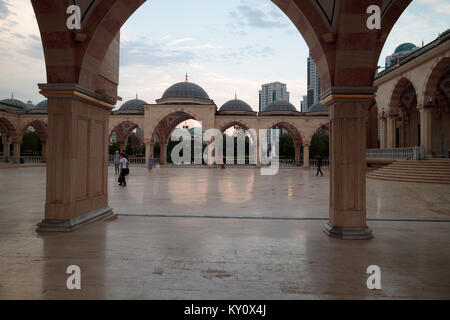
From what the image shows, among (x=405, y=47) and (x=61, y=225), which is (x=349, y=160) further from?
(x=405, y=47)

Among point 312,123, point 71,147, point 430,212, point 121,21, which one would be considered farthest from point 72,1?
point 312,123

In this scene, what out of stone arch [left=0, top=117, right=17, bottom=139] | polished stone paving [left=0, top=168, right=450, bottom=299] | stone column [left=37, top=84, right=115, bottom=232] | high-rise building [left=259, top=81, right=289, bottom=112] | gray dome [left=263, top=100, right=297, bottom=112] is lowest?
polished stone paving [left=0, top=168, right=450, bottom=299]

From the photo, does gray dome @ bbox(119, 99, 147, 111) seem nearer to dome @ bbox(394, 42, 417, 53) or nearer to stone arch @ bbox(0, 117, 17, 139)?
stone arch @ bbox(0, 117, 17, 139)

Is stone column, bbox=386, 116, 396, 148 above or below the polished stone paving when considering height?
above

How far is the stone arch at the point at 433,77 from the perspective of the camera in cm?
1548

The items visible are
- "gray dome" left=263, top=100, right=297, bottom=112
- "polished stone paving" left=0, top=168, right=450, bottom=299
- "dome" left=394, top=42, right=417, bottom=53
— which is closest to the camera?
"polished stone paving" left=0, top=168, right=450, bottom=299

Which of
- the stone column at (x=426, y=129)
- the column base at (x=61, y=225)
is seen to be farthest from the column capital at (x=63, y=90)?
the stone column at (x=426, y=129)

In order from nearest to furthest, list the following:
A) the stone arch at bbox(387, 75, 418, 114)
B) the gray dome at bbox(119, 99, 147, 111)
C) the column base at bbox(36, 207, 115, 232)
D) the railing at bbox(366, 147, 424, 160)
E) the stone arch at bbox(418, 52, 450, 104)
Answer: the column base at bbox(36, 207, 115, 232)
the stone arch at bbox(418, 52, 450, 104)
the railing at bbox(366, 147, 424, 160)
the stone arch at bbox(387, 75, 418, 114)
the gray dome at bbox(119, 99, 147, 111)

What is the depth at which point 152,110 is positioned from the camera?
2852 cm

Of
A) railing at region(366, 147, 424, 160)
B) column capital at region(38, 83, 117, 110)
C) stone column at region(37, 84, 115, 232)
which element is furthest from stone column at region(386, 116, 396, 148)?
column capital at region(38, 83, 117, 110)

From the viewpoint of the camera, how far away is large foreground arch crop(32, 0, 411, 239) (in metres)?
4.72

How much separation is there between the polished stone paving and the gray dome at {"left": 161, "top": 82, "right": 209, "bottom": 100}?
81.7 feet

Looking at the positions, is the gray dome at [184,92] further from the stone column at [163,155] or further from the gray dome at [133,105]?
the stone column at [163,155]

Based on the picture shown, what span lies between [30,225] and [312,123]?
2802 cm
